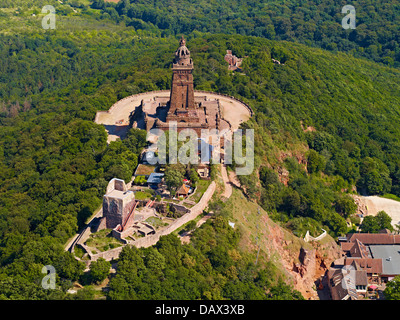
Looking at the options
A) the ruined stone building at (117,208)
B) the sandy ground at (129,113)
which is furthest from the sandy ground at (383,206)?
the ruined stone building at (117,208)

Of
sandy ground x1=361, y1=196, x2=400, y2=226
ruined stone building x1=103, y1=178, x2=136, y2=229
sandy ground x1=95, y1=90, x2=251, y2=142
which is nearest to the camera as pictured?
ruined stone building x1=103, y1=178, x2=136, y2=229

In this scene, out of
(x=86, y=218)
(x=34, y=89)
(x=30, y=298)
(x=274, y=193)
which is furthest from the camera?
(x=34, y=89)

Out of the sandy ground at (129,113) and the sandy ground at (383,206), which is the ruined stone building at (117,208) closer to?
the sandy ground at (129,113)

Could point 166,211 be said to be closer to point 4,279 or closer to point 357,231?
point 4,279

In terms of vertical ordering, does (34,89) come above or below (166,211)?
below

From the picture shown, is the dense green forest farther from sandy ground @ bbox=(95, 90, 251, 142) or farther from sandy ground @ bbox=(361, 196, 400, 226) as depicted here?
sandy ground @ bbox=(361, 196, 400, 226)

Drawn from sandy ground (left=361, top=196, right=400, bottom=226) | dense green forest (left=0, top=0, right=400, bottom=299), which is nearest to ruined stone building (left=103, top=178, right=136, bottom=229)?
dense green forest (left=0, top=0, right=400, bottom=299)

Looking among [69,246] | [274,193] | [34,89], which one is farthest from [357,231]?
[34,89]
